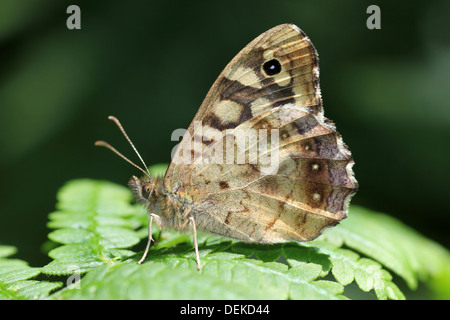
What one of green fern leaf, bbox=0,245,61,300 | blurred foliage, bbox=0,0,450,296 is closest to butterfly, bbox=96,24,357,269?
green fern leaf, bbox=0,245,61,300

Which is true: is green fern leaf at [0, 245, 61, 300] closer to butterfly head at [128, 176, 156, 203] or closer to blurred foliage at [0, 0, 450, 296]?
butterfly head at [128, 176, 156, 203]

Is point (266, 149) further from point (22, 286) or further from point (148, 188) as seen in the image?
point (22, 286)

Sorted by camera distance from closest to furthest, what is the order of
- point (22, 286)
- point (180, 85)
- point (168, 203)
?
1. point (22, 286)
2. point (168, 203)
3. point (180, 85)

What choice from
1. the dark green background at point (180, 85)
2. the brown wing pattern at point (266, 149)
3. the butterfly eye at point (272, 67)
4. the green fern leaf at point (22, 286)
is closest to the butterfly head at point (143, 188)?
the brown wing pattern at point (266, 149)

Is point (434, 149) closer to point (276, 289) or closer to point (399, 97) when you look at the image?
point (399, 97)

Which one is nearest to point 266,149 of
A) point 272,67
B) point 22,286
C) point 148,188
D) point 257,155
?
point 257,155

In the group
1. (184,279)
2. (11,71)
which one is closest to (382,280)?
(184,279)

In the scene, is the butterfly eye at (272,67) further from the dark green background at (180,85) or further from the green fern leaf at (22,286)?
the dark green background at (180,85)
